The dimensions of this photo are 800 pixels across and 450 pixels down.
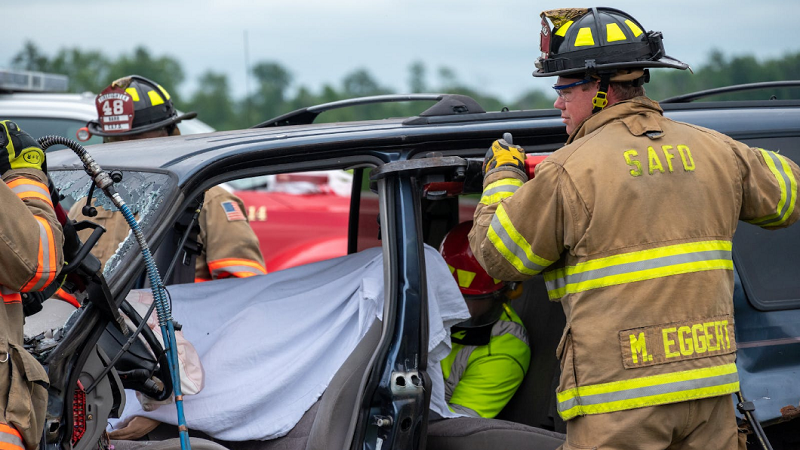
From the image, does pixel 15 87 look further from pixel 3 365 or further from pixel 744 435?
pixel 744 435

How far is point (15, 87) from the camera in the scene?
704cm

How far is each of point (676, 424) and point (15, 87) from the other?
6.13 m

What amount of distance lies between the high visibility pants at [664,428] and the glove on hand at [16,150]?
1687 millimetres

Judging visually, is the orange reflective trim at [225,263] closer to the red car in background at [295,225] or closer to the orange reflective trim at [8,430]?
the orange reflective trim at [8,430]

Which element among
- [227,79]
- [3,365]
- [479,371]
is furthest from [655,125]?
[227,79]

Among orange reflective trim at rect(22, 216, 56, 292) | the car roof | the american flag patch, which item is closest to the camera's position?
orange reflective trim at rect(22, 216, 56, 292)

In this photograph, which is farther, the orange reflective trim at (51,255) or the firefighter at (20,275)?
the orange reflective trim at (51,255)

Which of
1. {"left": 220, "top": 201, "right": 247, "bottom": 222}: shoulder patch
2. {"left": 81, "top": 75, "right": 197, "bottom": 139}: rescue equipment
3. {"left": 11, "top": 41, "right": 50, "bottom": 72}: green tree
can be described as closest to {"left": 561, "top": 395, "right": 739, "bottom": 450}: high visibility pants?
{"left": 220, "top": 201, "right": 247, "bottom": 222}: shoulder patch

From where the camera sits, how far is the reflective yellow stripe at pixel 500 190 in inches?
105

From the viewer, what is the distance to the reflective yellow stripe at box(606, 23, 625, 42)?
2695 mm

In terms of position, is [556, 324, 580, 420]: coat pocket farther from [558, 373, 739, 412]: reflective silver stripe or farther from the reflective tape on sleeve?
the reflective tape on sleeve

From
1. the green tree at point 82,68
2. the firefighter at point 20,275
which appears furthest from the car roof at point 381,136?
the green tree at point 82,68

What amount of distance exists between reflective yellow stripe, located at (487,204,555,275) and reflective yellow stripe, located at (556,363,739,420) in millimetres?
372

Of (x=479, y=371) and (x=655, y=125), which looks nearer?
(x=655, y=125)
